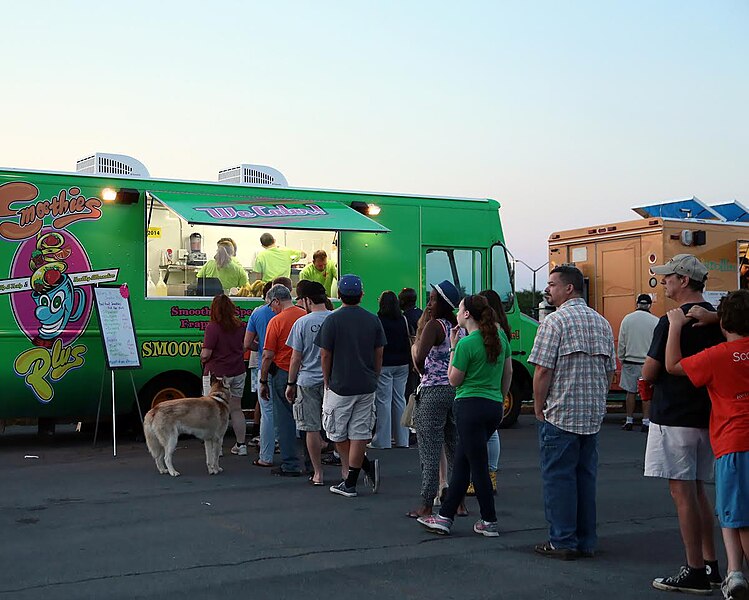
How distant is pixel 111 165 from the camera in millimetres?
12656

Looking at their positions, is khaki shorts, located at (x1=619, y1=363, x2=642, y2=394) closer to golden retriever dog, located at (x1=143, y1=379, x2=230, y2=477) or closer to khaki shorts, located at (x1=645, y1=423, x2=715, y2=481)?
golden retriever dog, located at (x1=143, y1=379, x2=230, y2=477)

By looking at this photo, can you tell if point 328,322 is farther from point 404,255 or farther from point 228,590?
point 404,255

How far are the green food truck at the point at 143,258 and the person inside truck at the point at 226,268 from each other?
84 mm

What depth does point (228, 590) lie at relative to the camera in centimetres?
571

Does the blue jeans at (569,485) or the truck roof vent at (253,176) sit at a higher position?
the truck roof vent at (253,176)

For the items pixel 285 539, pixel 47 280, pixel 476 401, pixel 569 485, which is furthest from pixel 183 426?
pixel 569 485

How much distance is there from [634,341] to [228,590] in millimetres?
10078

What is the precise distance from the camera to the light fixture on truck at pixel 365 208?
45.4 feet

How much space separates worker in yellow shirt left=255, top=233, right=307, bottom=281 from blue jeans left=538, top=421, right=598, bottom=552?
23.8 ft

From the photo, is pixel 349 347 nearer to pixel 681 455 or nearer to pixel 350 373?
pixel 350 373

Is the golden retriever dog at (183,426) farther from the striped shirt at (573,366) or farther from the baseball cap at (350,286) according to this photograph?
the striped shirt at (573,366)

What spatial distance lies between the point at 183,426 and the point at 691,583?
5.83 metres

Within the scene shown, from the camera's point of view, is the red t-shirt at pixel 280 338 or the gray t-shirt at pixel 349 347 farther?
the red t-shirt at pixel 280 338

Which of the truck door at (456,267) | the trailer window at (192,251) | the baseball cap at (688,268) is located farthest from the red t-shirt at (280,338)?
the baseball cap at (688,268)
